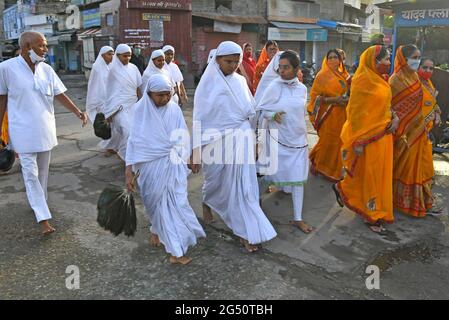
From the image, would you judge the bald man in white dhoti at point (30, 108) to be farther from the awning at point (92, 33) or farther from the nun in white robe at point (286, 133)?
the awning at point (92, 33)

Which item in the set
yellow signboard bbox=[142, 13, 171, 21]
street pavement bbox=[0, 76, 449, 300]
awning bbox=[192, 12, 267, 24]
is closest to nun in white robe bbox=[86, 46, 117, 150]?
street pavement bbox=[0, 76, 449, 300]

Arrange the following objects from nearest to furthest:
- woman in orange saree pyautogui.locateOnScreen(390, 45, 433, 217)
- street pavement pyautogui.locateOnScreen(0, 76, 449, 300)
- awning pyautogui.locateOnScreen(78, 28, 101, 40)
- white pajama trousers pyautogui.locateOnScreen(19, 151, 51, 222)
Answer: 1. street pavement pyautogui.locateOnScreen(0, 76, 449, 300)
2. white pajama trousers pyautogui.locateOnScreen(19, 151, 51, 222)
3. woman in orange saree pyautogui.locateOnScreen(390, 45, 433, 217)
4. awning pyautogui.locateOnScreen(78, 28, 101, 40)

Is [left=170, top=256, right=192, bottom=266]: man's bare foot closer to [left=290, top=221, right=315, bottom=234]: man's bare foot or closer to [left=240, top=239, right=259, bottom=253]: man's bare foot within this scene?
[left=240, top=239, right=259, bottom=253]: man's bare foot

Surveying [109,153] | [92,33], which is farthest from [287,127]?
[92,33]

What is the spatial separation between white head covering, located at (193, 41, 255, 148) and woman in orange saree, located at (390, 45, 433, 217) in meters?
1.55

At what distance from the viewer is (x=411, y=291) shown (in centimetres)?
287

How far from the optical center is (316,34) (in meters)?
23.5

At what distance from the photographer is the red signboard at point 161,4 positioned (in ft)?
51.4

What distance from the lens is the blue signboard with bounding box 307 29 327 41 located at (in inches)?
916

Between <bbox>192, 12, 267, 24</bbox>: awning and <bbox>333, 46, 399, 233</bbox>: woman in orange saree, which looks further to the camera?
<bbox>192, 12, 267, 24</bbox>: awning

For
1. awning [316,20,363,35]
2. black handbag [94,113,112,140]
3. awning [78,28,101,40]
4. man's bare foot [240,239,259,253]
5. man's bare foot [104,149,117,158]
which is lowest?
man's bare foot [240,239,259,253]

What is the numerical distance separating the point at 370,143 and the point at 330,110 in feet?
4.43

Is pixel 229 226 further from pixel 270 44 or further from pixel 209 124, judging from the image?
pixel 270 44

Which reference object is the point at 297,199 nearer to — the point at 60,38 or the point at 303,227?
the point at 303,227
